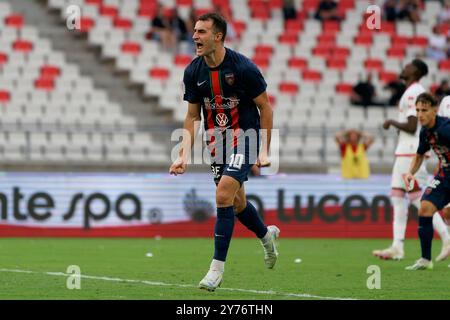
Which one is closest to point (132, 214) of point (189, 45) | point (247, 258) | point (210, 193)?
point (210, 193)

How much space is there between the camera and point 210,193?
20.1 metres

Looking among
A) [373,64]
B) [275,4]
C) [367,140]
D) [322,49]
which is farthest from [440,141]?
[275,4]

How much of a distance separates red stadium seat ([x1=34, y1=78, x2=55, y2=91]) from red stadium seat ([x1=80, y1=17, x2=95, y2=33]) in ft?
8.24

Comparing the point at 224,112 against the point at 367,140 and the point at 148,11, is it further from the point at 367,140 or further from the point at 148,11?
the point at 148,11

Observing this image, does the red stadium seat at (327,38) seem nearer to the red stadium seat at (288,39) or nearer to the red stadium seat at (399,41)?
the red stadium seat at (288,39)

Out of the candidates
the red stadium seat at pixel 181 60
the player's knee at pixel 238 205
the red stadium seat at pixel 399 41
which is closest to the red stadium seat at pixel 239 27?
the red stadium seat at pixel 181 60

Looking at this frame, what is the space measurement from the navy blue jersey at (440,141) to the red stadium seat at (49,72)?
13824 millimetres

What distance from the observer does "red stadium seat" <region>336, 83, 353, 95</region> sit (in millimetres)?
27297

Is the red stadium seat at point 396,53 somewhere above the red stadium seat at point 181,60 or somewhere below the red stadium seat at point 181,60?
above

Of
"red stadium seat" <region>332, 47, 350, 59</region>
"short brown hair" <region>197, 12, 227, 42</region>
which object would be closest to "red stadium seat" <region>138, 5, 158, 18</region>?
"red stadium seat" <region>332, 47, 350, 59</region>

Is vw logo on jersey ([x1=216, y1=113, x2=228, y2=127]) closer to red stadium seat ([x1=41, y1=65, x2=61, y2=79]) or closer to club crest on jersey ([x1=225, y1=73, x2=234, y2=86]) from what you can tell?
club crest on jersey ([x1=225, y1=73, x2=234, y2=86])

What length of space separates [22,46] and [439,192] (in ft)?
48.8

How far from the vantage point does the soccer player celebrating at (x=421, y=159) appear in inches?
481

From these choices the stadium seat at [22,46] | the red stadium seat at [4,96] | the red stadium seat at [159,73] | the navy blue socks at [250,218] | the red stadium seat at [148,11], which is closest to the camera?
the navy blue socks at [250,218]
